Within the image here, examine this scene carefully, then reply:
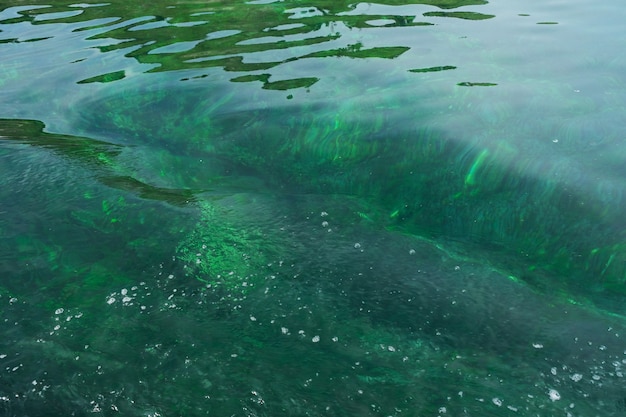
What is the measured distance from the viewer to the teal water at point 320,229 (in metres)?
2.41

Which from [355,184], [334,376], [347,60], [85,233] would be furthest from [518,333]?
[347,60]

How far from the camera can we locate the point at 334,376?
95.3 inches

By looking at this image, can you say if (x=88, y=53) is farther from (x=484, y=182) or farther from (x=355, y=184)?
(x=484, y=182)

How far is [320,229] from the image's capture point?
10.9 feet

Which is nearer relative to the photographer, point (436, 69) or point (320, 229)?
point (320, 229)

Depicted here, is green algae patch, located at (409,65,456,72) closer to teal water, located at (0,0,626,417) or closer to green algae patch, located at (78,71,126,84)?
teal water, located at (0,0,626,417)

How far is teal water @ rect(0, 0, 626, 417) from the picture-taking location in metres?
2.41

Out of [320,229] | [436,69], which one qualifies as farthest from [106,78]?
[320,229]

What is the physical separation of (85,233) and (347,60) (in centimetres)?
318

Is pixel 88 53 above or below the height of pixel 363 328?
above

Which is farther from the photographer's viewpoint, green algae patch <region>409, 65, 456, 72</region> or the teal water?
green algae patch <region>409, 65, 456, 72</region>

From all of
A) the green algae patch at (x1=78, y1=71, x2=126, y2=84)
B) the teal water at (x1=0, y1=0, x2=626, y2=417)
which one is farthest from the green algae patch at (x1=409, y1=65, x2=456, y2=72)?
the green algae patch at (x1=78, y1=71, x2=126, y2=84)

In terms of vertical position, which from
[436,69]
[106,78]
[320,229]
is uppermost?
[106,78]

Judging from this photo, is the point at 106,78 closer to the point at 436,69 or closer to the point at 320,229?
the point at 436,69
